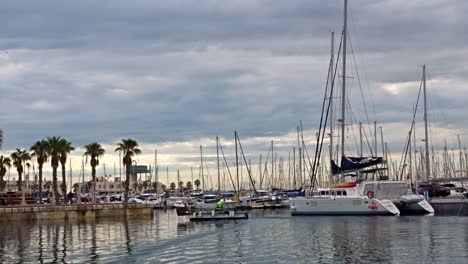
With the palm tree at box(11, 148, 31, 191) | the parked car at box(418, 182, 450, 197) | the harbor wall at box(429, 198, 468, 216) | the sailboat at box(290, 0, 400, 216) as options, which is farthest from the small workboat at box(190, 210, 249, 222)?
the palm tree at box(11, 148, 31, 191)

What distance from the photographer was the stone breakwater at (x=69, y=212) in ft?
277

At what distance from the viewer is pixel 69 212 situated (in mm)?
90500

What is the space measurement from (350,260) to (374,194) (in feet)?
136

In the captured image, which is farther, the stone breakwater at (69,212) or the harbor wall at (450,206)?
the stone breakwater at (69,212)

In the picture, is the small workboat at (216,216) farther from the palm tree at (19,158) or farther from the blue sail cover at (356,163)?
the palm tree at (19,158)

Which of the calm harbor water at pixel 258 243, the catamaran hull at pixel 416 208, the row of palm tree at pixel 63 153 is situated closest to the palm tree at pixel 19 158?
the row of palm tree at pixel 63 153

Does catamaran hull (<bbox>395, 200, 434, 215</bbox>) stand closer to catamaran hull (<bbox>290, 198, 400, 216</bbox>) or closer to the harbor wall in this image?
the harbor wall

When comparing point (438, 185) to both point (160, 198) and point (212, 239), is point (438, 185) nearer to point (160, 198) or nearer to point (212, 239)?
point (212, 239)

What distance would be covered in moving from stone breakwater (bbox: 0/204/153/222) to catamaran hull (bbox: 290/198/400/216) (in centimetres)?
2801

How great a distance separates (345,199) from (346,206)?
0.81 m

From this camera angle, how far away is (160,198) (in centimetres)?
15425

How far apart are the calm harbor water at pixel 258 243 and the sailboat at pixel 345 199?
19.7 ft

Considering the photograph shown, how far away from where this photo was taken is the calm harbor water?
1560 inches

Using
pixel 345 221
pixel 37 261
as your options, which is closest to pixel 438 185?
pixel 345 221
